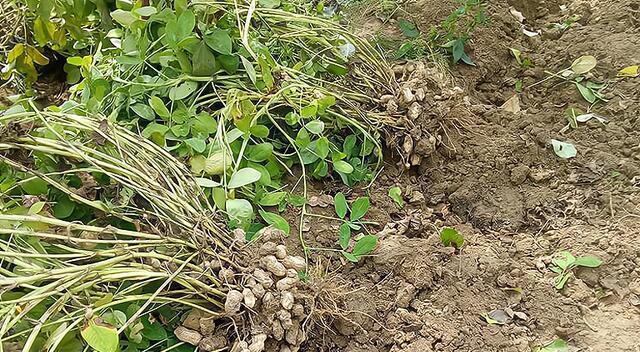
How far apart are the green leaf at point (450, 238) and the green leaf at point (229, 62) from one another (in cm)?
67

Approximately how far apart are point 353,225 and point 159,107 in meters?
0.54

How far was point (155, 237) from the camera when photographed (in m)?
1.15

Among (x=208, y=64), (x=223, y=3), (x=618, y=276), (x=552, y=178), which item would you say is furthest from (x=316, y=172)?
(x=618, y=276)

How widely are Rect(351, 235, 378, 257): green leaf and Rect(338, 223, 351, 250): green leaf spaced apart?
0.04 metres

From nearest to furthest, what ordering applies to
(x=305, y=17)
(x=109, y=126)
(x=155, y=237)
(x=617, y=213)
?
(x=155, y=237), (x=109, y=126), (x=617, y=213), (x=305, y=17)

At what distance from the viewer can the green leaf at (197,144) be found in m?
1.39

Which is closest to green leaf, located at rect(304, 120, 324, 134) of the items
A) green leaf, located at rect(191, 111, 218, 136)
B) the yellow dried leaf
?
green leaf, located at rect(191, 111, 218, 136)

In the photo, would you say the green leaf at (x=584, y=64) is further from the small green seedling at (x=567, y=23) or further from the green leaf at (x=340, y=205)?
the green leaf at (x=340, y=205)

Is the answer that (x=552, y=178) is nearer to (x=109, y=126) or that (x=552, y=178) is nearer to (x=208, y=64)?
(x=208, y=64)

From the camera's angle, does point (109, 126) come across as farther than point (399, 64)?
No

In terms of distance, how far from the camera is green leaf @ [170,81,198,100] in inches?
57.9

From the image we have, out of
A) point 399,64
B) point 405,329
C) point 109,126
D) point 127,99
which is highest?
point 109,126

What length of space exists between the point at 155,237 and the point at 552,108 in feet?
4.05

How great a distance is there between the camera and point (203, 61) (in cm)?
151
